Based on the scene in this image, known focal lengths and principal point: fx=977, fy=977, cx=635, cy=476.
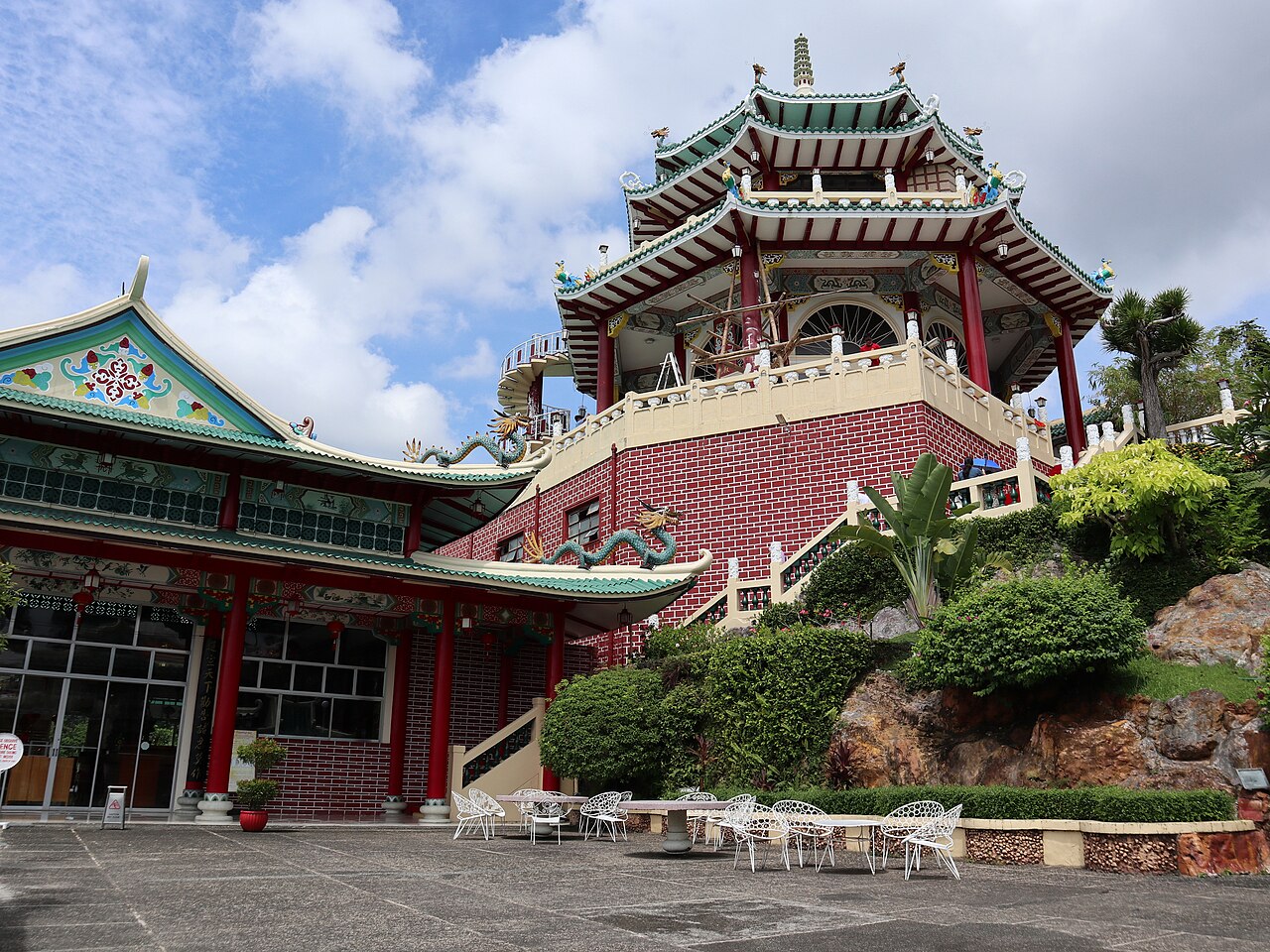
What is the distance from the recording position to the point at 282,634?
57.6ft

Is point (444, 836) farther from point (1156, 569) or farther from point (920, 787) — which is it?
point (1156, 569)

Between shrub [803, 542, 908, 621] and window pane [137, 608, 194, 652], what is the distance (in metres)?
10.8

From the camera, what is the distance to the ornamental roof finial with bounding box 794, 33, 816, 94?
33625 mm

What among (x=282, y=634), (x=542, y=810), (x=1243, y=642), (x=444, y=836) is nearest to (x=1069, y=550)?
(x=1243, y=642)

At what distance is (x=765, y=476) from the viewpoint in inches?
885

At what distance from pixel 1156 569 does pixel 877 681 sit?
4688 mm

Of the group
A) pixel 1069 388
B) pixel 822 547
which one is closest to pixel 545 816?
pixel 822 547

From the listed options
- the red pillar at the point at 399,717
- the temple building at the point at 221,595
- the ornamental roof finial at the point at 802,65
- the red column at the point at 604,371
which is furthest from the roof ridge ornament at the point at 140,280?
the ornamental roof finial at the point at 802,65

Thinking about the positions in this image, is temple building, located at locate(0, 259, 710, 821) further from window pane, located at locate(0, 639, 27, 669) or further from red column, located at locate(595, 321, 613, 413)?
red column, located at locate(595, 321, 613, 413)

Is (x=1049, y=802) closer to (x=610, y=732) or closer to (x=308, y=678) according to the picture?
(x=610, y=732)

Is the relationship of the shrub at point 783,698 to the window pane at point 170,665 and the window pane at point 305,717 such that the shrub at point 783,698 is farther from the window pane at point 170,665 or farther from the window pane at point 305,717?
the window pane at point 170,665

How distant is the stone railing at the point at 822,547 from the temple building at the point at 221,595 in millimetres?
1310

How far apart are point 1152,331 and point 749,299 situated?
11.3 meters

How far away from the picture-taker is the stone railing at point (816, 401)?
22.1m
